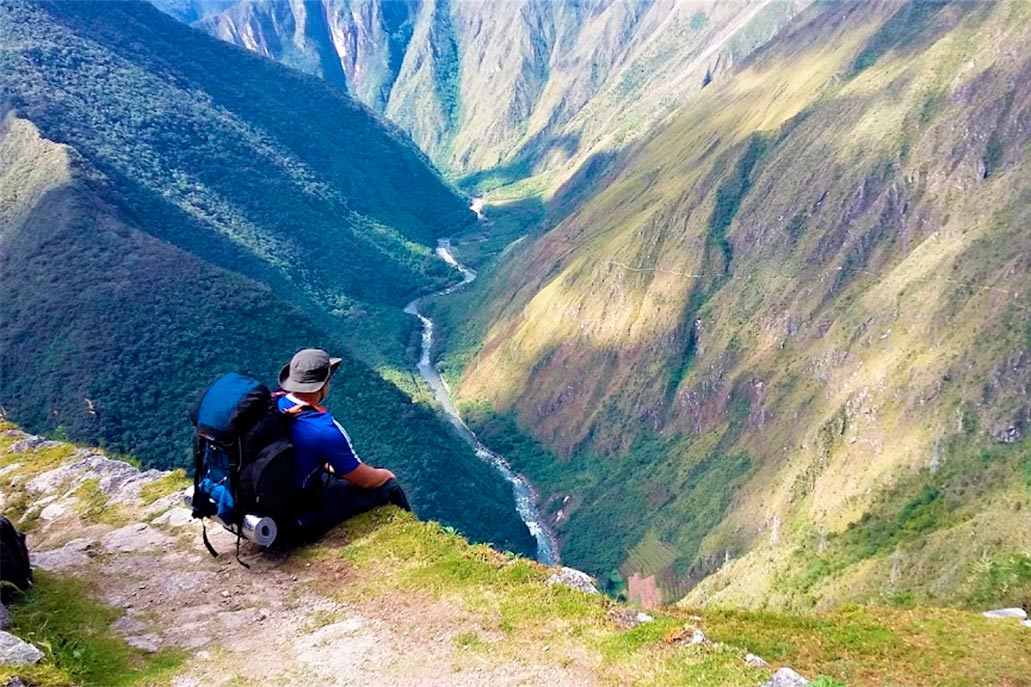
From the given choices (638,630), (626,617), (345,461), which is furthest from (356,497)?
(638,630)

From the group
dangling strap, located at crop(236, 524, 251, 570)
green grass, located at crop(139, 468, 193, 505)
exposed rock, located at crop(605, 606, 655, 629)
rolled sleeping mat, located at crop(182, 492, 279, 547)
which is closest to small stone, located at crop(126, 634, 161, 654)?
dangling strap, located at crop(236, 524, 251, 570)

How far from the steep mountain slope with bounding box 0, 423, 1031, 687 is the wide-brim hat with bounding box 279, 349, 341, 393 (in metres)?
3.41

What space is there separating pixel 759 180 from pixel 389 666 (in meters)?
185

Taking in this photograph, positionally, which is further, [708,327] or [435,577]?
[708,327]

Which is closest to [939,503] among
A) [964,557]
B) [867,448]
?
[867,448]

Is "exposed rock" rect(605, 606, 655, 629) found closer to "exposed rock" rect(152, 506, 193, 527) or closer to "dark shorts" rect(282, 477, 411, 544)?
"dark shorts" rect(282, 477, 411, 544)

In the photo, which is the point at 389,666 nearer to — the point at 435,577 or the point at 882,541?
the point at 435,577

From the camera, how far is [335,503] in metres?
16.0

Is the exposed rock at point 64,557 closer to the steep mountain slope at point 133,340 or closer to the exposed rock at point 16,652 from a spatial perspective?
the exposed rock at point 16,652

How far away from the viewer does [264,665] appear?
40.8ft

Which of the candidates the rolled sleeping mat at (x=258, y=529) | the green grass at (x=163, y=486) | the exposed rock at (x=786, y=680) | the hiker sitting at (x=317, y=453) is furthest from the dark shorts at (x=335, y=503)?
the exposed rock at (x=786, y=680)

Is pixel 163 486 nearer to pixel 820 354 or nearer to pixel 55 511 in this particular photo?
pixel 55 511

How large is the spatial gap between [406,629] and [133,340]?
10261 cm

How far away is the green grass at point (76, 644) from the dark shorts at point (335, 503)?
11.2ft
